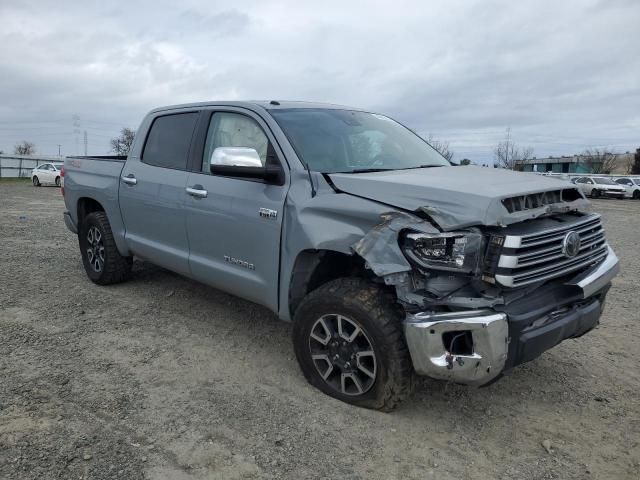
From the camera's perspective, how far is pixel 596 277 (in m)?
3.23

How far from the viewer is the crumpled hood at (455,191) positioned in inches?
109

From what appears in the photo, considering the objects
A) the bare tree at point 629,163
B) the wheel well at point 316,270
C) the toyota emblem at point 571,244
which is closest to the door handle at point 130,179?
the wheel well at point 316,270

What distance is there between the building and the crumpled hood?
6376cm

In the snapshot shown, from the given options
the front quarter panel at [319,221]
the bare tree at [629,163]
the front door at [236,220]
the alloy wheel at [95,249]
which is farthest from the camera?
the bare tree at [629,163]

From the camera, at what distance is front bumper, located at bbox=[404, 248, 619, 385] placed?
106 inches

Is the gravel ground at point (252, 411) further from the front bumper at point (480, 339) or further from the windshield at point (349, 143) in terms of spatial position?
the windshield at point (349, 143)

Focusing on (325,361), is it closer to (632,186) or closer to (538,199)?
(538,199)

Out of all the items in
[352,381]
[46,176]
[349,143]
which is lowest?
Result: [352,381]

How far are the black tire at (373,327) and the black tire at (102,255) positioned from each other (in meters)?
3.04

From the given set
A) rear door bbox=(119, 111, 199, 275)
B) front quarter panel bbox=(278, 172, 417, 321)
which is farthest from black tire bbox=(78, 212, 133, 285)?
front quarter panel bbox=(278, 172, 417, 321)

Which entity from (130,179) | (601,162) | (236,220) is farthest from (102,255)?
(601,162)

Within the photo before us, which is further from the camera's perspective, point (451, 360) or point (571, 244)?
point (571, 244)

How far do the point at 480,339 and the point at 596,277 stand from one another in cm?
109

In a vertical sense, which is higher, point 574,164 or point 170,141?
point 574,164
